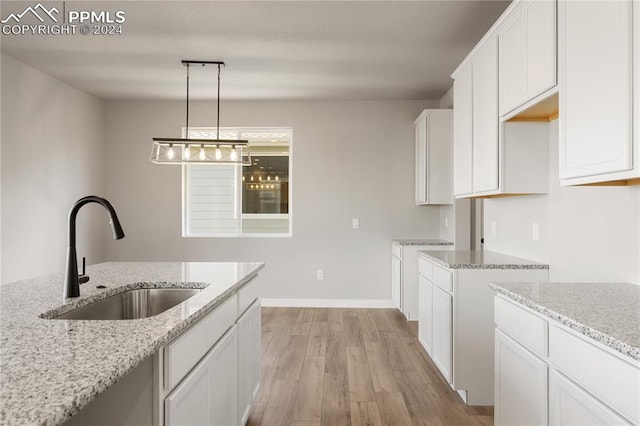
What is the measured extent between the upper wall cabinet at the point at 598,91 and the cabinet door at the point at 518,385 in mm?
782

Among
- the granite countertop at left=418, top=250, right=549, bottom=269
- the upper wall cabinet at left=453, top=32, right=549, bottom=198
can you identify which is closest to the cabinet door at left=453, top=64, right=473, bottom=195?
the upper wall cabinet at left=453, top=32, right=549, bottom=198

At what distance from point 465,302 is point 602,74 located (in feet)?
5.03

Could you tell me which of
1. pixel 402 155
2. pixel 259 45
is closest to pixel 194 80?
pixel 259 45

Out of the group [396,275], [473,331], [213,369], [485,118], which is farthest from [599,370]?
[396,275]

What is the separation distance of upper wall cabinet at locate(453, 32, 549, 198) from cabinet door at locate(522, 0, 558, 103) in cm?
39

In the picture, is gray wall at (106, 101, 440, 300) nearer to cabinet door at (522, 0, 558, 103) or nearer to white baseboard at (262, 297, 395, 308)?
white baseboard at (262, 297, 395, 308)

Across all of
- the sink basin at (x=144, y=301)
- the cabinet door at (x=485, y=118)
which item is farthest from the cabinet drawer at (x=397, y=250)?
the sink basin at (x=144, y=301)

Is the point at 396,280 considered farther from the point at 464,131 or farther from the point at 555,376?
the point at 555,376

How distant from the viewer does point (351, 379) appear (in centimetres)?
299

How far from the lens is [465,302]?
2.57m

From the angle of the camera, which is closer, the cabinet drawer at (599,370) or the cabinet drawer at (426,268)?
the cabinet drawer at (599,370)

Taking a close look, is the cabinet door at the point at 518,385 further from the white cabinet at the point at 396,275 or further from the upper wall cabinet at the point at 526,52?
the white cabinet at the point at 396,275

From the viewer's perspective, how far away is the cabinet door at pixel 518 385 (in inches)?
59.7

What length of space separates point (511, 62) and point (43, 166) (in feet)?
15.0
